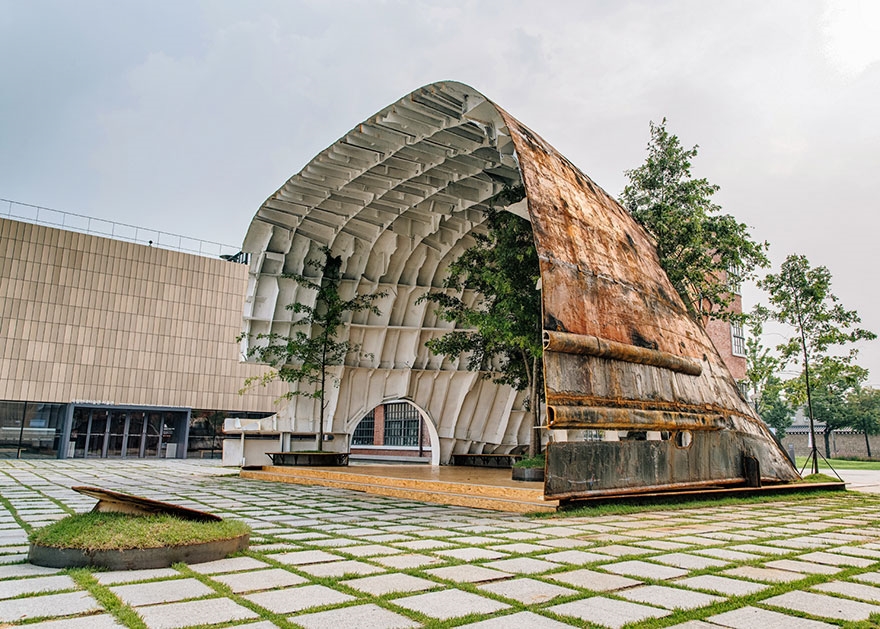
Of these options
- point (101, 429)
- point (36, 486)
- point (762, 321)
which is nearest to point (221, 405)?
point (101, 429)

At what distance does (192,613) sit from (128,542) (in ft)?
4.23

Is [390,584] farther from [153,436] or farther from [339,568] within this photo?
[153,436]

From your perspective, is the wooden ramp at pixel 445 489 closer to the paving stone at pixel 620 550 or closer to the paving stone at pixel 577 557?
the paving stone at pixel 620 550

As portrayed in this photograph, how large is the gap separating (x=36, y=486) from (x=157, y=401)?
23.8 metres

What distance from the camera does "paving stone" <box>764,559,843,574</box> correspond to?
4665mm

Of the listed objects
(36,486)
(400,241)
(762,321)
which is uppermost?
(400,241)

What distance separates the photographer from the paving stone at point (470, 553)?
5.02 m

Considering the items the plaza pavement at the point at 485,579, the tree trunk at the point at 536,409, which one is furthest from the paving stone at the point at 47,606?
the tree trunk at the point at 536,409

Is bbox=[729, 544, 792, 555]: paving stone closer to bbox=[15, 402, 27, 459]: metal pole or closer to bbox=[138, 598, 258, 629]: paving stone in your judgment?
bbox=[138, 598, 258, 629]: paving stone

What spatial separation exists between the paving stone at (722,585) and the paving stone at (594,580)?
35cm

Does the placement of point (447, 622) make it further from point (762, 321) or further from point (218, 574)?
point (762, 321)

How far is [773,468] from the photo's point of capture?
12.8 m

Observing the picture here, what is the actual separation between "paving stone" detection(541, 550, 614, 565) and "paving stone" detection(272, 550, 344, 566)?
167cm

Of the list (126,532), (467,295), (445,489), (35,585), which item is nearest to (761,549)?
(126,532)
